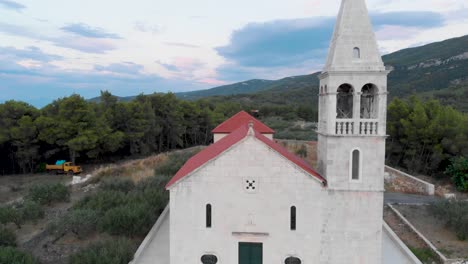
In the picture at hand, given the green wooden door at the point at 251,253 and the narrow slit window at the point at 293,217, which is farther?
the green wooden door at the point at 251,253

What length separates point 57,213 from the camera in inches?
693

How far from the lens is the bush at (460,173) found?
958 inches

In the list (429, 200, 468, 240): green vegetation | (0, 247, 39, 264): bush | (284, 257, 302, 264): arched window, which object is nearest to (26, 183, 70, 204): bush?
(0, 247, 39, 264): bush

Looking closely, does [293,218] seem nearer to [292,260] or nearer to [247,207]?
[292,260]

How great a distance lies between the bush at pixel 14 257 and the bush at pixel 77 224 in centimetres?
332

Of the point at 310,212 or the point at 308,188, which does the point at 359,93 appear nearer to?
the point at 308,188

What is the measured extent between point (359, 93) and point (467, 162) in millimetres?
20579

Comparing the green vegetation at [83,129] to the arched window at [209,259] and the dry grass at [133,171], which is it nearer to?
the dry grass at [133,171]

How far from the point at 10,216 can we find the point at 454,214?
21841 millimetres

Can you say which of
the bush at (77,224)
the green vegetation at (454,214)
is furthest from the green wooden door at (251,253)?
the green vegetation at (454,214)

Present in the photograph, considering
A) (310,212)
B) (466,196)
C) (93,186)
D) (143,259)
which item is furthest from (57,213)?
(466,196)

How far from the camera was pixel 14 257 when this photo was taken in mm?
10320

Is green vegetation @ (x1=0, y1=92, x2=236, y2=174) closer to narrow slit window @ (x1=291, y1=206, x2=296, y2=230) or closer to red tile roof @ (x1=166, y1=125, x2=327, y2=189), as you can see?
red tile roof @ (x1=166, y1=125, x2=327, y2=189)

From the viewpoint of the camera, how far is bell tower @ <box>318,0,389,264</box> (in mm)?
10062
